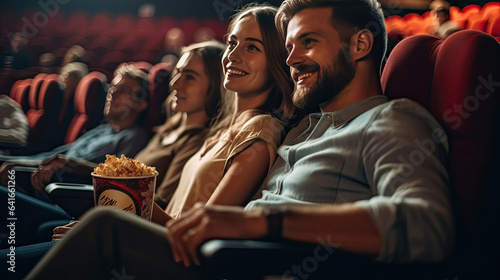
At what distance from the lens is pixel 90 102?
1.77 m

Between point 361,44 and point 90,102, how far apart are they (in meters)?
1.32

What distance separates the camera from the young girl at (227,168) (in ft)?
1.90

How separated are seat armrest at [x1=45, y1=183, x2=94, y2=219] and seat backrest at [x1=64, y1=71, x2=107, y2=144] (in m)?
0.84

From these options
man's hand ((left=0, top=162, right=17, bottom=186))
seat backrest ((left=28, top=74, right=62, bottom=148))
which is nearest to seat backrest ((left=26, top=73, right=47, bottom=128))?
seat backrest ((left=28, top=74, right=62, bottom=148))

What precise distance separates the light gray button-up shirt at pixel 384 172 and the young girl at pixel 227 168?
7 centimetres

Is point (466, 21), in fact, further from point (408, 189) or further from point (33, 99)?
point (408, 189)

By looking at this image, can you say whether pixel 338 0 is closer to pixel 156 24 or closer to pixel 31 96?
pixel 31 96

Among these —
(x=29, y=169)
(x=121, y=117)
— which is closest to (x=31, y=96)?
(x=121, y=117)

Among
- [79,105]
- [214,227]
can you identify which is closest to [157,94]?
[79,105]

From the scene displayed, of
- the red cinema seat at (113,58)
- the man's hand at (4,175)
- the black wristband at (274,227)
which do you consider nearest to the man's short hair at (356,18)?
the black wristband at (274,227)

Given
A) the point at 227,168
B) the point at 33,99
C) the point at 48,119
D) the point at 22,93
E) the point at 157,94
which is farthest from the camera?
the point at 22,93

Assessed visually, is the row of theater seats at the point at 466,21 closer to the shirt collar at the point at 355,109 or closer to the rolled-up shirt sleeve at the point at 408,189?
the shirt collar at the point at 355,109

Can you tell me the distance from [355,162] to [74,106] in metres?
1.59

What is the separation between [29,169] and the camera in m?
1.28
